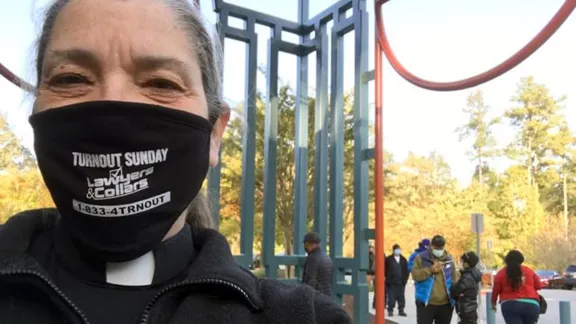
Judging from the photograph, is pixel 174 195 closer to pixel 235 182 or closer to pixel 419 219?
pixel 235 182

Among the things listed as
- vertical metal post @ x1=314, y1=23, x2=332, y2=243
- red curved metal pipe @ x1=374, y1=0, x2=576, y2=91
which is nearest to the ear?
red curved metal pipe @ x1=374, y1=0, x2=576, y2=91

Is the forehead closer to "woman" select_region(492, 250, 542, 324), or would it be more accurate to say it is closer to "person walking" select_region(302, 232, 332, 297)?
"person walking" select_region(302, 232, 332, 297)

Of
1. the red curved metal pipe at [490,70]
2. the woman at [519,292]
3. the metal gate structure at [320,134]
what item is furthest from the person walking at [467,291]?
the red curved metal pipe at [490,70]

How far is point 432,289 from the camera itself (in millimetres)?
7664

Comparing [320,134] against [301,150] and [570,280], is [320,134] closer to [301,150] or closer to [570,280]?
[301,150]

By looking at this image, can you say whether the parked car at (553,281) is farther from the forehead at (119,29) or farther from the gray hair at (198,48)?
the forehead at (119,29)

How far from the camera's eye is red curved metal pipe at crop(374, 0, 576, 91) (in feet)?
10.3

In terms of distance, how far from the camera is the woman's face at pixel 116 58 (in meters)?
1.18

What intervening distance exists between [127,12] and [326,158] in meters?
4.47

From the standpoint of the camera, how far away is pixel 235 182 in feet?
34.6

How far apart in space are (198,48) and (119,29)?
200 mm

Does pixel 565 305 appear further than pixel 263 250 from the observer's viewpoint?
Yes

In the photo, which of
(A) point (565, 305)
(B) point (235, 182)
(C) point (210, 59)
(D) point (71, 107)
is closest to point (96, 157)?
(D) point (71, 107)

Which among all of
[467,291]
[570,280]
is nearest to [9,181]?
[467,291]
